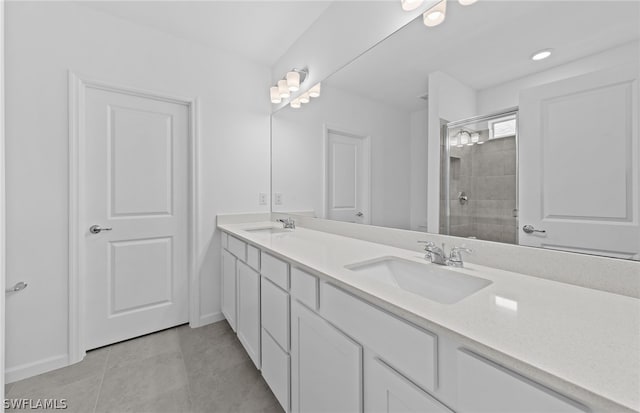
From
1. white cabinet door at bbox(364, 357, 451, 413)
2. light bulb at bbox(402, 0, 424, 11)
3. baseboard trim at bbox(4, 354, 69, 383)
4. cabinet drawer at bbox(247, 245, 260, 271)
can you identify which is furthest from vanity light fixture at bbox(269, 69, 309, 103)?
baseboard trim at bbox(4, 354, 69, 383)

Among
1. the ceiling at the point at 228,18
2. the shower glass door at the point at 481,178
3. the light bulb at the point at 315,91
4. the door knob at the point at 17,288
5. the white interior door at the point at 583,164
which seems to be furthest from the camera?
the light bulb at the point at 315,91

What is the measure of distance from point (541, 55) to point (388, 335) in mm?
1006

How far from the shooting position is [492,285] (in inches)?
31.1

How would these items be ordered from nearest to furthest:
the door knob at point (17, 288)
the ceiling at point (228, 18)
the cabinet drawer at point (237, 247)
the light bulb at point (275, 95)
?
the door knob at point (17, 288), the cabinet drawer at point (237, 247), the ceiling at point (228, 18), the light bulb at point (275, 95)

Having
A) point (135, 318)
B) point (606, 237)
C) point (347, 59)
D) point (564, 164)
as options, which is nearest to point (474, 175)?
point (564, 164)

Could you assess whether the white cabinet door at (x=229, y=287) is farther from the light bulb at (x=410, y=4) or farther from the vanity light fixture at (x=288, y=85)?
the light bulb at (x=410, y=4)

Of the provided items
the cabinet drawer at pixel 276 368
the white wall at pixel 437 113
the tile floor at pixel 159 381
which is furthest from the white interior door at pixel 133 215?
the white wall at pixel 437 113

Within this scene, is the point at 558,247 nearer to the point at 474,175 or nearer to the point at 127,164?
the point at 474,175

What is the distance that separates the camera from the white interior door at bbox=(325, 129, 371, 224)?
5.31ft

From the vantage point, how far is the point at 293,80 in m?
2.07

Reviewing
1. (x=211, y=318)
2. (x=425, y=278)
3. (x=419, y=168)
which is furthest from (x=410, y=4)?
(x=211, y=318)

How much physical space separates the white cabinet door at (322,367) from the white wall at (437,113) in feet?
2.25

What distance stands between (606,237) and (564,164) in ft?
0.79

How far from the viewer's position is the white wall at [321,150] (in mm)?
1379
